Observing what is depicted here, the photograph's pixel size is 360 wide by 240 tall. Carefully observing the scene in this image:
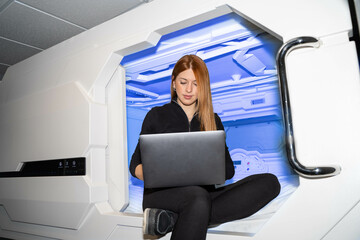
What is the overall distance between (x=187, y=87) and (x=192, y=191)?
25.5 inches

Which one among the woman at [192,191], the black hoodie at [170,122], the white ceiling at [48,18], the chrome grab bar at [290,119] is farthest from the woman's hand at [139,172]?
the white ceiling at [48,18]

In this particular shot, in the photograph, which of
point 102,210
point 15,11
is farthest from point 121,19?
point 102,210

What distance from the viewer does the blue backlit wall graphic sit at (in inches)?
68.6

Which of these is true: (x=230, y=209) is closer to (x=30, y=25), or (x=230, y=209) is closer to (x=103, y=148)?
(x=103, y=148)

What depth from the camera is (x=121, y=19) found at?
1.99m

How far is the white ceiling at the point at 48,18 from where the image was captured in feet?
6.26

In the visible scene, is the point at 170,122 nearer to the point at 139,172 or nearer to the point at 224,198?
the point at 139,172

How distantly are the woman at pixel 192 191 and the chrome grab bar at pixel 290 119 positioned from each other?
26cm

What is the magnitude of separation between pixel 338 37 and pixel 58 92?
76.3 inches

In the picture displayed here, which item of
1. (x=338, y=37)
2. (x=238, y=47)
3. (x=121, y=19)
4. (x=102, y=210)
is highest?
(x=121, y=19)

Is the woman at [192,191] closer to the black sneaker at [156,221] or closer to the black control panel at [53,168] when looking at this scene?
the black sneaker at [156,221]

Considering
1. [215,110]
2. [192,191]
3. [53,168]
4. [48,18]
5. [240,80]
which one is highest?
[48,18]

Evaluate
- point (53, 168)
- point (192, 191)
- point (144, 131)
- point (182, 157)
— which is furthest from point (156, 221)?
point (53, 168)

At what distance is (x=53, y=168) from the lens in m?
2.17
